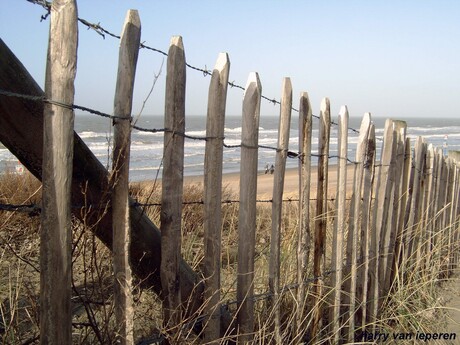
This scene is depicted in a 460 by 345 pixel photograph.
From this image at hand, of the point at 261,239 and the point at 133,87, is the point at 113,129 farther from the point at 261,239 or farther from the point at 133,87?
the point at 261,239

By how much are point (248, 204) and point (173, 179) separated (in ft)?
1.95

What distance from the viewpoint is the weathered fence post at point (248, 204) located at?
2.49 metres

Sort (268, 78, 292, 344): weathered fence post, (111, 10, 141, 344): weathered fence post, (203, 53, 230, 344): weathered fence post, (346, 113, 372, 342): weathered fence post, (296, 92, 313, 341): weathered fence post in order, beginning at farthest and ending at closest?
1. (346, 113, 372, 342): weathered fence post
2. (296, 92, 313, 341): weathered fence post
3. (268, 78, 292, 344): weathered fence post
4. (203, 53, 230, 344): weathered fence post
5. (111, 10, 141, 344): weathered fence post

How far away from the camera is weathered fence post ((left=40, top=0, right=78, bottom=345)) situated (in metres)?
1.47

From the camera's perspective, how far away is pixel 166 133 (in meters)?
2.04

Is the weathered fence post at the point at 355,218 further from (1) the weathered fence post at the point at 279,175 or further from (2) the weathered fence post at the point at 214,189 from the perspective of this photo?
(2) the weathered fence post at the point at 214,189

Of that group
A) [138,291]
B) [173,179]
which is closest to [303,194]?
[173,179]

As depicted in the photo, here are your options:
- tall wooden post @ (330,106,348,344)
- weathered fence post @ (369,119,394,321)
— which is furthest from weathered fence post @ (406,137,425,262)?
tall wooden post @ (330,106,348,344)

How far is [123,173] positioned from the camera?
5.94 feet

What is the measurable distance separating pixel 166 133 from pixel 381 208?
7.92ft

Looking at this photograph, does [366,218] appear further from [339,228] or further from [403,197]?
[403,197]

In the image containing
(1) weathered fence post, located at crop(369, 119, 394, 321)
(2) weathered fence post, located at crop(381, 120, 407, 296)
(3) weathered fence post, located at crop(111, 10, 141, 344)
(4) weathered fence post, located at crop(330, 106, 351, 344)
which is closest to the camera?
(3) weathered fence post, located at crop(111, 10, 141, 344)

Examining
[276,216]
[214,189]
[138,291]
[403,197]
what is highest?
[214,189]

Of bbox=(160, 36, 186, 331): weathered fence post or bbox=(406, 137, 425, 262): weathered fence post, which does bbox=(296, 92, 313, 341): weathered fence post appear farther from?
bbox=(406, 137, 425, 262): weathered fence post
